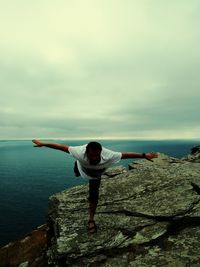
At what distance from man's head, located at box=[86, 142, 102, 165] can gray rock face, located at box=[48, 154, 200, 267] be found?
361 centimetres

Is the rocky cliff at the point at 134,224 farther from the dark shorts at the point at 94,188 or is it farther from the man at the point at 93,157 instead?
the man at the point at 93,157

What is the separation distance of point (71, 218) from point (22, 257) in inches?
348

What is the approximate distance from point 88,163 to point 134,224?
12.5ft

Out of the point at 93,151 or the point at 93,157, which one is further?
the point at 93,157

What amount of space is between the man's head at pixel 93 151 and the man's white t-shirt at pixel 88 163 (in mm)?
314

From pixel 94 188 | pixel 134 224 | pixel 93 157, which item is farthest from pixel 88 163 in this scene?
pixel 134 224

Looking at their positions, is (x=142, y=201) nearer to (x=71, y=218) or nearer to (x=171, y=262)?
(x=71, y=218)

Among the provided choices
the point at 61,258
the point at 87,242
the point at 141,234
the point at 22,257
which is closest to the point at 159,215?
the point at 141,234

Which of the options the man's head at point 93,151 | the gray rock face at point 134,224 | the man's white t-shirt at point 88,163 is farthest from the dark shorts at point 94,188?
the gray rock face at point 134,224

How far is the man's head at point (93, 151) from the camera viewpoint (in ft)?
34.3

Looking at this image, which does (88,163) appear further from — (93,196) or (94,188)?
(93,196)

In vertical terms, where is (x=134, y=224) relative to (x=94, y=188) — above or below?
below

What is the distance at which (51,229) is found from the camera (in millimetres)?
16312

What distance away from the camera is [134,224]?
1258 cm
